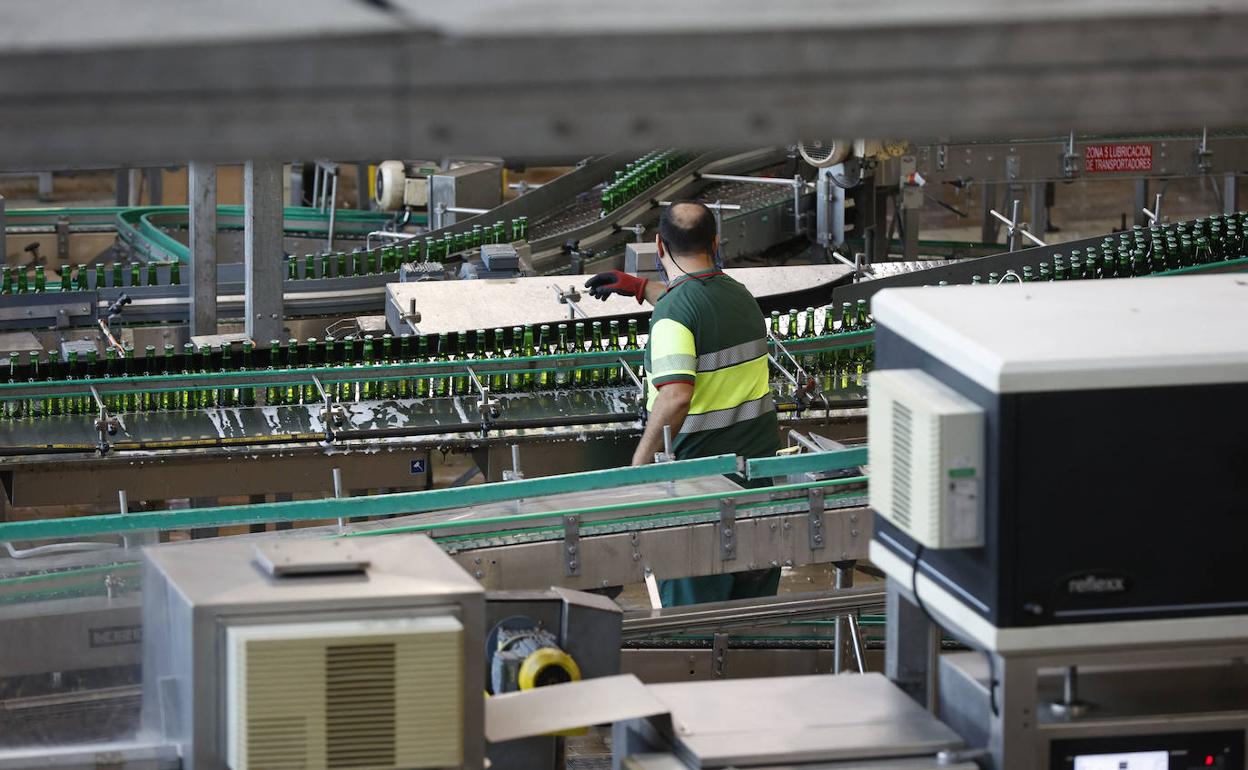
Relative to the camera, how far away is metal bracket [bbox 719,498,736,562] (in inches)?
148

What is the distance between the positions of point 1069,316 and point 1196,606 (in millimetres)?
429

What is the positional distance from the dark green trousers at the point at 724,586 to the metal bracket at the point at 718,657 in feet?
1.60

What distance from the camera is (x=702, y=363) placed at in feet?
13.9

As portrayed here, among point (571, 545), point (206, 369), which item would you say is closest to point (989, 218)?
point (206, 369)

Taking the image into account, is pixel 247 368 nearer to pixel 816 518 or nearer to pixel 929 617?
pixel 816 518

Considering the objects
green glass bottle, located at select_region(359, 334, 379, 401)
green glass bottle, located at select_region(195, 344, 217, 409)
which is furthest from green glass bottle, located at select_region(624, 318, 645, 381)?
green glass bottle, located at select_region(195, 344, 217, 409)

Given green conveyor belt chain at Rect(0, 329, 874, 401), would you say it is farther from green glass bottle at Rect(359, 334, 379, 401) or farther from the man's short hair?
the man's short hair

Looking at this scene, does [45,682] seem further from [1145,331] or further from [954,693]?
[1145,331]

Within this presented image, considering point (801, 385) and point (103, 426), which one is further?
point (801, 385)

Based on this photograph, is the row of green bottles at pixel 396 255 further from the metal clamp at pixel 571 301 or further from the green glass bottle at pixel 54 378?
the green glass bottle at pixel 54 378

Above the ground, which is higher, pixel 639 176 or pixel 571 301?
pixel 639 176

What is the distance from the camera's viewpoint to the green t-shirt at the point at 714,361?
13.7 ft

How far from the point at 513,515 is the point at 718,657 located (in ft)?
1.65

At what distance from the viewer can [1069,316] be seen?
246cm
